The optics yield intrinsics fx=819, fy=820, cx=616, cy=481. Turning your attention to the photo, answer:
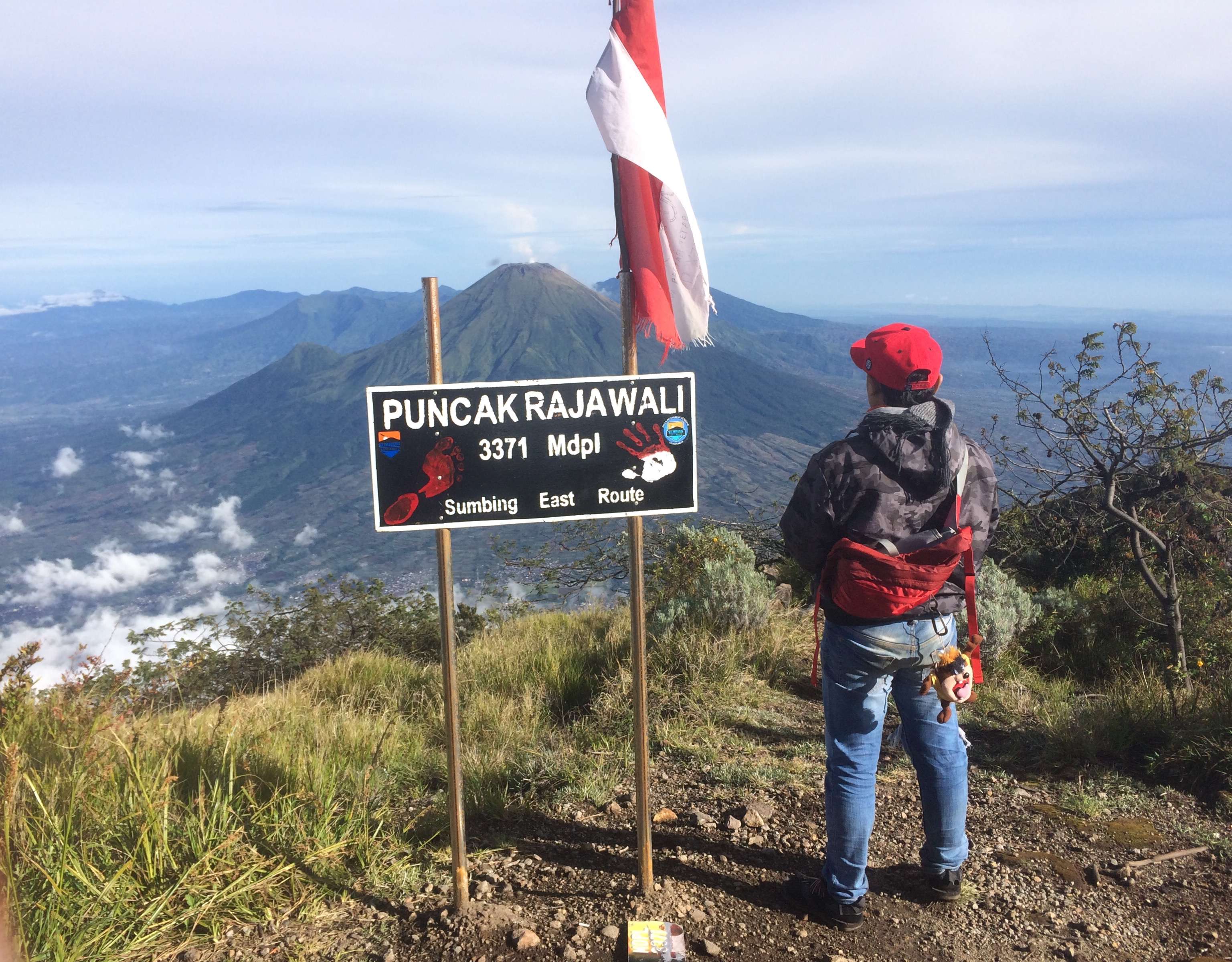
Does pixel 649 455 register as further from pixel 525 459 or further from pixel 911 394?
pixel 911 394

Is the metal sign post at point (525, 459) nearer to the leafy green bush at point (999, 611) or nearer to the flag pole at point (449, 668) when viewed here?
the flag pole at point (449, 668)

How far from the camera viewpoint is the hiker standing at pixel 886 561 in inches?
99.3

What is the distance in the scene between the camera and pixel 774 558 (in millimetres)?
8719

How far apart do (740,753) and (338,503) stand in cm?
18600

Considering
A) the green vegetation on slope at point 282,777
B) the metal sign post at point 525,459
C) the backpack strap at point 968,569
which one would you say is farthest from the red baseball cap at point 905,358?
the green vegetation on slope at point 282,777

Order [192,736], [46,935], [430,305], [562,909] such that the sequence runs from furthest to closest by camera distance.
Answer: [192,736]
[562,909]
[430,305]
[46,935]

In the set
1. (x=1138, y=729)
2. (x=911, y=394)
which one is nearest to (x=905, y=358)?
(x=911, y=394)

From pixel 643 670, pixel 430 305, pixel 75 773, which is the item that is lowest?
pixel 75 773

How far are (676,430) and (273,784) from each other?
2202 millimetres

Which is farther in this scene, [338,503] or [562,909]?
[338,503]

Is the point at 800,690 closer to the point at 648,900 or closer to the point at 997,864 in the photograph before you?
the point at 997,864

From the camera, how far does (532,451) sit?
2.87m

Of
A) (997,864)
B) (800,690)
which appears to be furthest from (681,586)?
(997,864)

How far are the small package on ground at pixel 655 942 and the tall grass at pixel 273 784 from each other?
89cm
